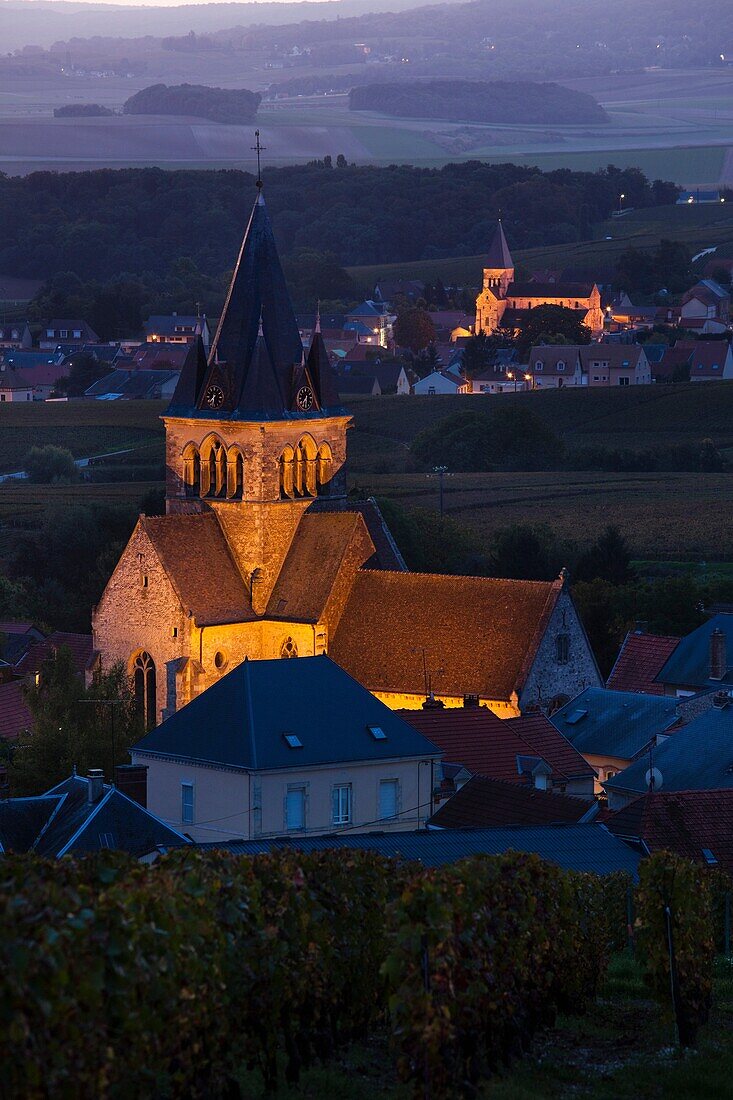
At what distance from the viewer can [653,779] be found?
46312mm

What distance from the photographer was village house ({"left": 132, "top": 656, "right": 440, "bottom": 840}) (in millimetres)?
41375

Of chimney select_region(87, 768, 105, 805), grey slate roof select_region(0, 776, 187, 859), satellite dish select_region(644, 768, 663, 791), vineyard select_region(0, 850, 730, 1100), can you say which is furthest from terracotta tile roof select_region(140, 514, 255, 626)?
vineyard select_region(0, 850, 730, 1100)

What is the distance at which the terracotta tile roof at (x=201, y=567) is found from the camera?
174ft

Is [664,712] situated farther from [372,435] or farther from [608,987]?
[372,435]

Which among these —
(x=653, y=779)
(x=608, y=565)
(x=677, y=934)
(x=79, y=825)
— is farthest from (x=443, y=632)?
(x=677, y=934)

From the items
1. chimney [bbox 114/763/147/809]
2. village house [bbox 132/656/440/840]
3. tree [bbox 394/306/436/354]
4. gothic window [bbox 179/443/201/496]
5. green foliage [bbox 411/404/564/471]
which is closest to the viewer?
village house [bbox 132/656/440/840]

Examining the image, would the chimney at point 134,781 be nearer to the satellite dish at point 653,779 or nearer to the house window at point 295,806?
the house window at point 295,806

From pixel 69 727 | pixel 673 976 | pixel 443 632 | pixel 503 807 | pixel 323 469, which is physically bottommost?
pixel 503 807

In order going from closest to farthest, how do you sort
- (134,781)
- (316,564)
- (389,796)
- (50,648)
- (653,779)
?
(134,781), (389,796), (653,779), (316,564), (50,648)

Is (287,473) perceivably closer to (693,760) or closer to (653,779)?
(693,760)

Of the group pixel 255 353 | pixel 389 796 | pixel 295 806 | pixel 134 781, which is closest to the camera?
pixel 295 806

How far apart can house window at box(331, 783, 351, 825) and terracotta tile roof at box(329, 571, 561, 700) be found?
9027mm

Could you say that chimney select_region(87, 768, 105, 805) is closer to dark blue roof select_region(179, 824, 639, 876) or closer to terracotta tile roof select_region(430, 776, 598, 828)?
dark blue roof select_region(179, 824, 639, 876)

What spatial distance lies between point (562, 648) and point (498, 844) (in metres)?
17.0
